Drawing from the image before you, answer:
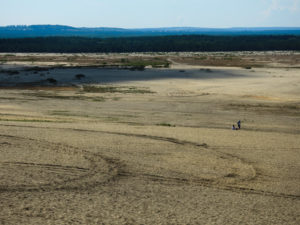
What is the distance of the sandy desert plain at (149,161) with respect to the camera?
13.7 m

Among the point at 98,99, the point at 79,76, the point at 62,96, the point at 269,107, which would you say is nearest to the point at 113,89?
the point at 62,96

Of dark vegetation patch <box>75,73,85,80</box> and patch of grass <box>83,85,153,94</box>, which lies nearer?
patch of grass <box>83,85,153,94</box>

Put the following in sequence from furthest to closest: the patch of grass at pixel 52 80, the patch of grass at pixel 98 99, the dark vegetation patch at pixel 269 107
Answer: the patch of grass at pixel 52 80 → the patch of grass at pixel 98 99 → the dark vegetation patch at pixel 269 107

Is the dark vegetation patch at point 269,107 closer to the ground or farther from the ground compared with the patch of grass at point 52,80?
closer to the ground

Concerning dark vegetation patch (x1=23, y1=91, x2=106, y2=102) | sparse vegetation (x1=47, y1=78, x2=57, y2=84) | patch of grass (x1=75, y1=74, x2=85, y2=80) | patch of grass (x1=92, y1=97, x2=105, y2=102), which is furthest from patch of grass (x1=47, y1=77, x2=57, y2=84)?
patch of grass (x1=92, y1=97, x2=105, y2=102)

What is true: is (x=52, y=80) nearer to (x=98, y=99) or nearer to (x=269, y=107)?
(x=98, y=99)

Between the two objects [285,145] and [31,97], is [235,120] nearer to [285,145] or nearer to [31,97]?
[285,145]

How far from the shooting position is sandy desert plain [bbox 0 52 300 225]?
538 inches

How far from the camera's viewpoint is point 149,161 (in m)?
18.6

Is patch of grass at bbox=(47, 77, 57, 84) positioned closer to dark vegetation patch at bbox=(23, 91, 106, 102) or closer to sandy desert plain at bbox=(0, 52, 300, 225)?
dark vegetation patch at bbox=(23, 91, 106, 102)

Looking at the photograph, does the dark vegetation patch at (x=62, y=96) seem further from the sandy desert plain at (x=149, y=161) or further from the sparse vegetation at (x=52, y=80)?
the sparse vegetation at (x=52, y=80)

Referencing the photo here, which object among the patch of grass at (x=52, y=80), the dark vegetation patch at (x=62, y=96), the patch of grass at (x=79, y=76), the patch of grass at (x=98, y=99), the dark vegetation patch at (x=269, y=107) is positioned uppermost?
the patch of grass at (x=79, y=76)

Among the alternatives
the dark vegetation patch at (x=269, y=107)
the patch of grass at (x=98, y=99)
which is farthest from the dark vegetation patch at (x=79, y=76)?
the dark vegetation patch at (x=269, y=107)

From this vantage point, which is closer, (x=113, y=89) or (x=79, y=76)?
(x=113, y=89)
